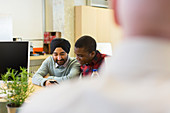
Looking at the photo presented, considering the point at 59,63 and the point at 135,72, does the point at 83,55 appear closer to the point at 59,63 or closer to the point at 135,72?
the point at 59,63

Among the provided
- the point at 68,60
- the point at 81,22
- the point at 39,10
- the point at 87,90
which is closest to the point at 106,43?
the point at 81,22

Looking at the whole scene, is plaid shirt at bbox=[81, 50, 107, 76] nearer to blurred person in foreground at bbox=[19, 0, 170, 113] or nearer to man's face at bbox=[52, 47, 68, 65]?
man's face at bbox=[52, 47, 68, 65]

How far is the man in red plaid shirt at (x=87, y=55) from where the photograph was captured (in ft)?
7.39

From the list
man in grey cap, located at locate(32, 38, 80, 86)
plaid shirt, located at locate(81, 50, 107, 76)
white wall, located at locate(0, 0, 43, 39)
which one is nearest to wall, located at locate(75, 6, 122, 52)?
white wall, located at locate(0, 0, 43, 39)

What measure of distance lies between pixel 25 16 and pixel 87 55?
309 cm

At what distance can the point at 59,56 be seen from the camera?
2551mm

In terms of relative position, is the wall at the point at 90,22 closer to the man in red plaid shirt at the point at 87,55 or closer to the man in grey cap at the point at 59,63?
the man in grey cap at the point at 59,63

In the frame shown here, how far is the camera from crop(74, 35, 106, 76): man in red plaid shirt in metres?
2.25

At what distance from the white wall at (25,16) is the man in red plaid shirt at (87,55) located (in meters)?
2.87

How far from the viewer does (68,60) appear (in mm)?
2633

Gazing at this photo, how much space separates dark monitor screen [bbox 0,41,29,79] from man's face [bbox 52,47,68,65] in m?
0.60

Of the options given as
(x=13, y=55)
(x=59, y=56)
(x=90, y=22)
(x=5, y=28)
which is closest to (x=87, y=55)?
(x=59, y=56)

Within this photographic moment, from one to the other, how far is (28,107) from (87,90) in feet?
0.19

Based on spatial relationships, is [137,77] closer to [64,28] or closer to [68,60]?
[68,60]
